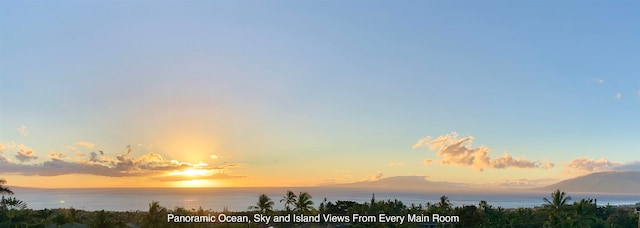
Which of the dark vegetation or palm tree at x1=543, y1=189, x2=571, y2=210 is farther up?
palm tree at x1=543, y1=189, x2=571, y2=210

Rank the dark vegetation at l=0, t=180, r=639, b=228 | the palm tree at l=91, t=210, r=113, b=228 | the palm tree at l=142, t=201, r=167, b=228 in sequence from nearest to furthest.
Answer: the palm tree at l=91, t=210, r=113, b=228 → the palm tree at l=142, t=201, r=167, b=228 → the dark vegetation at l=0, t=180, r=639, b=228

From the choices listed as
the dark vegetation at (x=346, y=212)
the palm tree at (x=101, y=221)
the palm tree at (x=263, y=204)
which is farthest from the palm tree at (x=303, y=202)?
the palm tree at (x=101, y=221)

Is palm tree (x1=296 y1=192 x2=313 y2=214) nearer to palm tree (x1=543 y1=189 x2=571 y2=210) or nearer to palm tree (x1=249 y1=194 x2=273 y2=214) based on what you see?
palm tree (x1=249 y1=194 x2=273 y2=214)

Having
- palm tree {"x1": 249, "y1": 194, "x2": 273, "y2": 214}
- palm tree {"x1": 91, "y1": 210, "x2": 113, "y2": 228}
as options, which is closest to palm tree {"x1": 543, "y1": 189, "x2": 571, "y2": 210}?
palm tree {"x1": 249, "y1": 194, "x2": 273, "y2": 214}

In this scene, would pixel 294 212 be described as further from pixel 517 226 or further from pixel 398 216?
pixel 517 226

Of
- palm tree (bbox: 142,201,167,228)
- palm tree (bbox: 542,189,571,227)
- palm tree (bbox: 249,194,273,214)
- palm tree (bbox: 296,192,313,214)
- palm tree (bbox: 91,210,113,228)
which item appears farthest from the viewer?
palm tree (bbox: 296,192,313,214)

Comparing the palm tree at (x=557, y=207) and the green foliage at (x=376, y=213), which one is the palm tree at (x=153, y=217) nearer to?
the green foliage at (x=376, y=213)

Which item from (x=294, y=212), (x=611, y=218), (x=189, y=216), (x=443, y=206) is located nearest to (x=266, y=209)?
(x=294, y=212)

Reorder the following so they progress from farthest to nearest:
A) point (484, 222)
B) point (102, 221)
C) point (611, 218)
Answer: point (611, 218) → point (484, 222) → point (102, 221)
